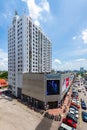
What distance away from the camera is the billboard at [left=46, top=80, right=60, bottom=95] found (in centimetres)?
4059

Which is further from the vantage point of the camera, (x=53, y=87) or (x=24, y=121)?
(x=53, y=87)

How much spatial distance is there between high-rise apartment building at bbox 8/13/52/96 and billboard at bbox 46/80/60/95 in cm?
1840

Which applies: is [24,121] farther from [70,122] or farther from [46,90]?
[46,90]

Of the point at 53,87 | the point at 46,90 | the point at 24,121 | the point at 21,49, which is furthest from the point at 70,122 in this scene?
the point at 21,49

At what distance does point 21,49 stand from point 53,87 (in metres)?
24.1

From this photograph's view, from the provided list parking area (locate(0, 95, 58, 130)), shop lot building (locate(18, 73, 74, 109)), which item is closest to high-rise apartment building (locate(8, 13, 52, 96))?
shop lot building (locate(18, 73, 74, 109))

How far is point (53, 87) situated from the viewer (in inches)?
1623

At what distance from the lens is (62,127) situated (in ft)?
84.2

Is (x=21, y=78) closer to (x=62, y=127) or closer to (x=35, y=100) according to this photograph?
(x=35, y=100)

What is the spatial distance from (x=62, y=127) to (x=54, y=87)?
16.4 meters

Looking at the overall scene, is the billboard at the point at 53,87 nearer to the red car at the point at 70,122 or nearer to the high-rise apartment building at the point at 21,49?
the red car at the point at 70,122

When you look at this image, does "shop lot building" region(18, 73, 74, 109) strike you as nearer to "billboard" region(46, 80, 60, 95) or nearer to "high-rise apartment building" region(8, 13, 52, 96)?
"billboard" region(46, 80, 60, 95)

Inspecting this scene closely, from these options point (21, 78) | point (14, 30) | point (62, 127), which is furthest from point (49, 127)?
point (14, 30)

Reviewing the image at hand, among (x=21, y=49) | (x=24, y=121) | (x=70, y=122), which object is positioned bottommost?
(x=24, y=121)
